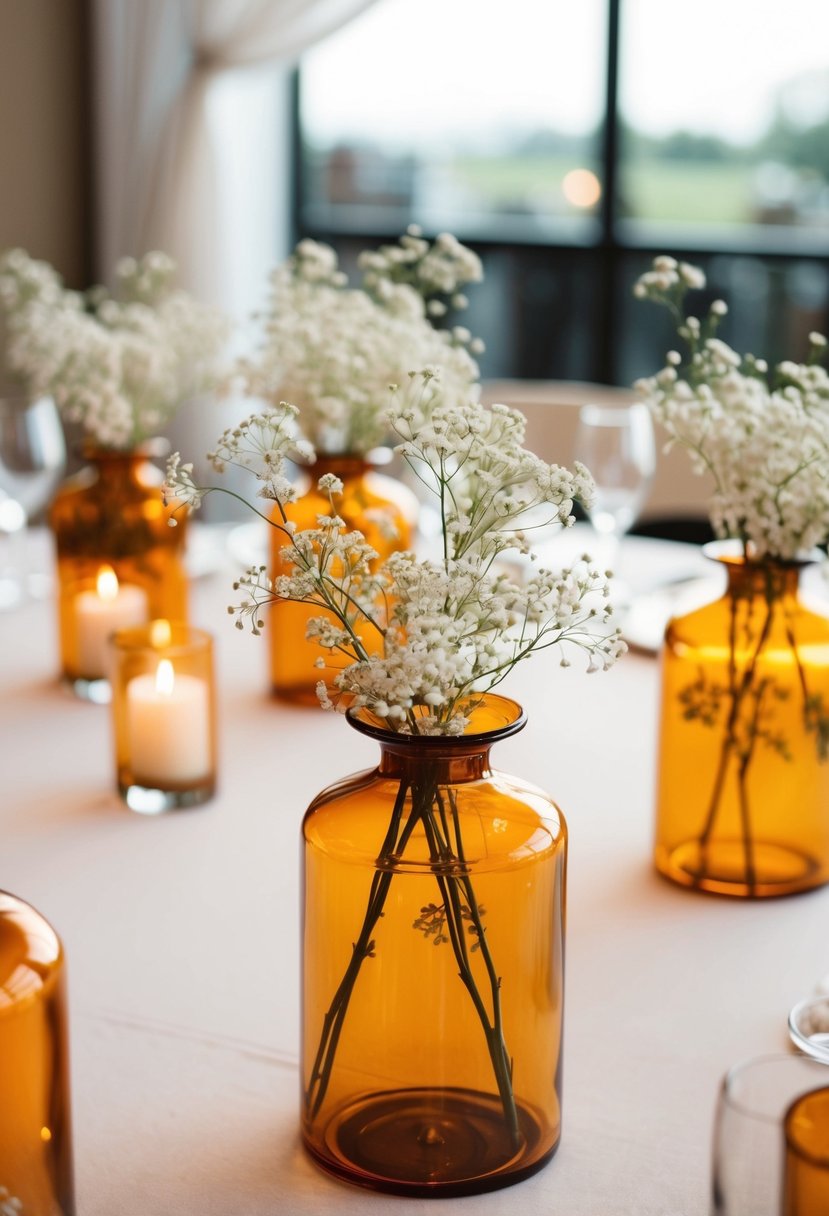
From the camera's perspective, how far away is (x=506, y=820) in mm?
841

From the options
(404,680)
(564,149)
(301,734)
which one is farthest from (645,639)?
(564,149)

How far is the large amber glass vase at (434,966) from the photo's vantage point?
828 mm

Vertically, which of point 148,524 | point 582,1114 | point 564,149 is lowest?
point 582,1114

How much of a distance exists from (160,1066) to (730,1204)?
454 millimetres

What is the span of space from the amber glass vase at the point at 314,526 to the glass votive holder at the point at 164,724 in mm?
150

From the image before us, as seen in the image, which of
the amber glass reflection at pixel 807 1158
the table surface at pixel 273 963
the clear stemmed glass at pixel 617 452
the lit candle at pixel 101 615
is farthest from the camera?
the clear stemmed glass at pixel 617 452

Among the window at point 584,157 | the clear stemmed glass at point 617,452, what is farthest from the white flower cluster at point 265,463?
the window at point 584,157

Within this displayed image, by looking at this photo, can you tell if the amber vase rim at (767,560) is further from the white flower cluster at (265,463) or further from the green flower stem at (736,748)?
the white flower cluster at (265,463)

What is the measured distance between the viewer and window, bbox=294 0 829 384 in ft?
13.1

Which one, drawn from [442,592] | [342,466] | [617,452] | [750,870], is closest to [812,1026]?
[750,870]

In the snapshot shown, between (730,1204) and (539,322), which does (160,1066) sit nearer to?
(730,1204)

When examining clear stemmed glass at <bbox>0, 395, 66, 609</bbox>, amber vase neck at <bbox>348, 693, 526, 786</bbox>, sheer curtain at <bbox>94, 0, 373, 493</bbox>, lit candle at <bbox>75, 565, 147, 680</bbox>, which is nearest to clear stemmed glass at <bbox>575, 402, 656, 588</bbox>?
lit candle at <bbox>75, 565, 147, 680</bbox>

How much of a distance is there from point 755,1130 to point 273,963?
0.56 metres

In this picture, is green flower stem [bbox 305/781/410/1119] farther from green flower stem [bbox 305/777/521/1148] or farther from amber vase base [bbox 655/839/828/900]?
amber vase base [bbox 655/839/828/900]
